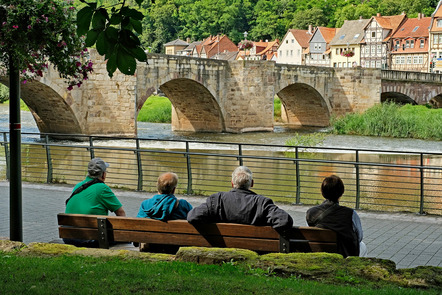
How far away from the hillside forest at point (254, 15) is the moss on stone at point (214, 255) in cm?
9072

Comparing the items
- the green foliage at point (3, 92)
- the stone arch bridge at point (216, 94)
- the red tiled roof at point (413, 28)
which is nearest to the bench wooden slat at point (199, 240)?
the stone arch bridge at point (216, 94)

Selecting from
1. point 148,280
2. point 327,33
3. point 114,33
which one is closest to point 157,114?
point 148,280

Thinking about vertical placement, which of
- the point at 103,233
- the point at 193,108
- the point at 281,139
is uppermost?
the point at 193,108

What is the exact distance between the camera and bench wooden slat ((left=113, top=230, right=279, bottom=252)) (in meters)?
4.98

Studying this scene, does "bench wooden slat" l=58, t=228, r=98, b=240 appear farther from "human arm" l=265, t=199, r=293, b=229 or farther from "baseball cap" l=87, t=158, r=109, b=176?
"human arm" l=265, t=199, r=293, b=229

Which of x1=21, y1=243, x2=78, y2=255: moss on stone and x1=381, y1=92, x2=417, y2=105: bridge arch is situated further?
x1=381, y1=92, x2=417, y2=105: bridge arch

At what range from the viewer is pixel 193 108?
119ft

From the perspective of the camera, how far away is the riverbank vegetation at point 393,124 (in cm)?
3294

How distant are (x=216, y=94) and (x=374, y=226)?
26289 millimetres

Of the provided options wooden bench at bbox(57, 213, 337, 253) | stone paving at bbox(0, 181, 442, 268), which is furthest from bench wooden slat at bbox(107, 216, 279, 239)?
stone paving at bbox(0, 181, 442, 268)

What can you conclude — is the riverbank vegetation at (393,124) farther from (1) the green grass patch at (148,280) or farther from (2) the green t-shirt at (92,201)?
(1) the green grass patch at (148,280)

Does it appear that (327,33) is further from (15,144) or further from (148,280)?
(148,280)

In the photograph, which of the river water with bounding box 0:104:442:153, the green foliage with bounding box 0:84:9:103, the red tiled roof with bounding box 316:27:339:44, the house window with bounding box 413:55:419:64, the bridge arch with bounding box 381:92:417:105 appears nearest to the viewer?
the river water with bounding box 0:104:442:153

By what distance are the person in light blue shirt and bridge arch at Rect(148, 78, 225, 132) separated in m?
28.7
